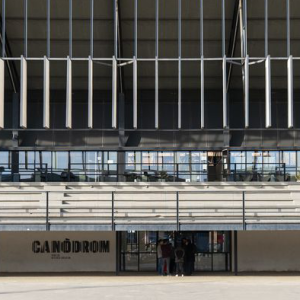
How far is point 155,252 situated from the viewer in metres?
27.6

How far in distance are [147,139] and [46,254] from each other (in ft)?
36.2

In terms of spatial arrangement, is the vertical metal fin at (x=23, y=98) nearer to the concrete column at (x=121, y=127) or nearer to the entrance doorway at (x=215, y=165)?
the concrete column at (x=121, y=127)

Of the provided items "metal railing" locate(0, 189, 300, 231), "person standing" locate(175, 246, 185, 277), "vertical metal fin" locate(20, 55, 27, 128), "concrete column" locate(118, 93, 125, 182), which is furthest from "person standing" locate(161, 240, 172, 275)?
"concrete column" locate(118, 93, 125, 182)

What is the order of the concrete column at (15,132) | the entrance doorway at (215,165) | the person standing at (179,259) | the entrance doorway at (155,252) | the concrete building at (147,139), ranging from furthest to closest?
the concrete column at (15,132)
the entrance doorway at (215,165)
the entrance doorway at (155,252)
the concrete building at (147,139)
the person standing at (179,259)

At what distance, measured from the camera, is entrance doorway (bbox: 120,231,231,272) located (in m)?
27.5

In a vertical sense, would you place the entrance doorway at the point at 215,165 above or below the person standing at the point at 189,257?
above
